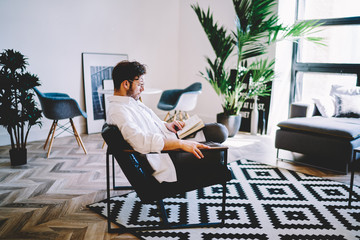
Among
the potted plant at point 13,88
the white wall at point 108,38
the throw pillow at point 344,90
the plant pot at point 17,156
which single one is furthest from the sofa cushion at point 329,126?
the plant pot at point 17,156

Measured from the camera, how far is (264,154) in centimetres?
410

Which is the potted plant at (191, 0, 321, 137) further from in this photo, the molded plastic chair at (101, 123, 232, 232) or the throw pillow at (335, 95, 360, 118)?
the molded plastic chair at (101, 123, 232, 232)

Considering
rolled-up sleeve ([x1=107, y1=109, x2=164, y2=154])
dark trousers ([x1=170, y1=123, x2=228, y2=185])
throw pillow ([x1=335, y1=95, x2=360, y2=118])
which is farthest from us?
throw pillow ([x1=335, y1=95, x2=360, y2=118])

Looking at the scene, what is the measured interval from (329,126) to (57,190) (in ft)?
9.51

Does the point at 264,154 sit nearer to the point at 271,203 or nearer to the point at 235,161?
the point at 235,161

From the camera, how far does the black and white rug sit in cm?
215

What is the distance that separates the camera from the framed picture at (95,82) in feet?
16.6

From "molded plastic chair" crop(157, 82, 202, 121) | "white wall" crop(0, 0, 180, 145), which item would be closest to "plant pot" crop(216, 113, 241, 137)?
"molded plastic chair" crop(157, 82, 202, 121)

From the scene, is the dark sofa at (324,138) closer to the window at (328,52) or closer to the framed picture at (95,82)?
the window at (328,52)

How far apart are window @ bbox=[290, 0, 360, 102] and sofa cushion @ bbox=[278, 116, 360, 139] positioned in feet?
2.54

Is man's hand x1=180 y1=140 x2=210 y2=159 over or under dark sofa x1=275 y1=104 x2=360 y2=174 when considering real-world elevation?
over

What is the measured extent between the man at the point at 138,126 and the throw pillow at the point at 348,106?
8.68 feet

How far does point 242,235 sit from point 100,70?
390 cm

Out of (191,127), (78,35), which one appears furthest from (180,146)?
(78,35)
